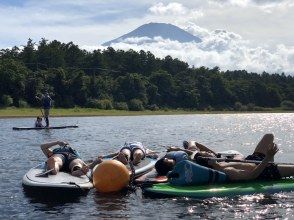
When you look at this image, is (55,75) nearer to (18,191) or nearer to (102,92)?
(102,92)

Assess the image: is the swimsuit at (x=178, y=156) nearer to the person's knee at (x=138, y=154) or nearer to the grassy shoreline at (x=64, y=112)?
the person's knee at (x=138, y=154)

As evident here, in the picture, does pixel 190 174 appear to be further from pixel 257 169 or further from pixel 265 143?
pixel 265 143

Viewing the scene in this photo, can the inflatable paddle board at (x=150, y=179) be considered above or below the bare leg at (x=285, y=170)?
below

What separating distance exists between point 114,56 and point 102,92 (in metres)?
31.4

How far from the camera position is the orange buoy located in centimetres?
1540

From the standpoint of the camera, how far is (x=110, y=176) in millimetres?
15469

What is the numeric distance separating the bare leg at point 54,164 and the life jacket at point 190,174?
3.54 metres

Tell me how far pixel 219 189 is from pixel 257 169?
5.61ft

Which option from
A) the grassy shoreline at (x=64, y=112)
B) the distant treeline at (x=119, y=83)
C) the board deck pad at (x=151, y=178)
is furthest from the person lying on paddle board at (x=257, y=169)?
the distant treeline at (x=119, y=83)

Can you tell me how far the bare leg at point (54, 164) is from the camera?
53.1 ft

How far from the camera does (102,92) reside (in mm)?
105000

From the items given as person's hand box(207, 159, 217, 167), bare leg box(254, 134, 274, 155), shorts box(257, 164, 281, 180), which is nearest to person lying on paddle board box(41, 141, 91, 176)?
person's hand box(207, 159, 217, 167)

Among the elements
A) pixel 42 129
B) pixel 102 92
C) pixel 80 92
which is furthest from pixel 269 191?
pixel 102 92

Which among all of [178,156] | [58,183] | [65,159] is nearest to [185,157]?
[178,156]
